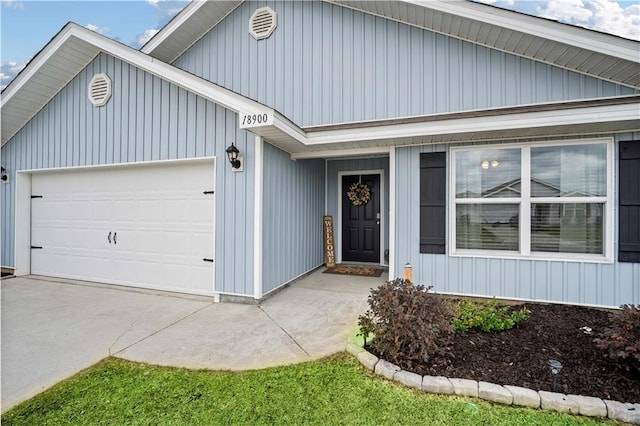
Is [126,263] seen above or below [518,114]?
below

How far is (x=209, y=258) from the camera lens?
5039mm

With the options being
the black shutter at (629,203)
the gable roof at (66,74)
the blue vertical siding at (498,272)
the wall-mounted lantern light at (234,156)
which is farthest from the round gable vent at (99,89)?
the black shutter at (629,203)

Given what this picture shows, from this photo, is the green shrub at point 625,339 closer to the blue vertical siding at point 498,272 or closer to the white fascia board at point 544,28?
the blue vertical siding at point 498,272

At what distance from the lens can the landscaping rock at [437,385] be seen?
2.43m

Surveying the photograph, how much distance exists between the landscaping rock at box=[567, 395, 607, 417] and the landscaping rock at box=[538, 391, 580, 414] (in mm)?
31

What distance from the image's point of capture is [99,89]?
568 centimetres

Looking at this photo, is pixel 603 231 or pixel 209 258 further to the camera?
pixel 209 258

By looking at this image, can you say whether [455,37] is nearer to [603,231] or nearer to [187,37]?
[603,231]

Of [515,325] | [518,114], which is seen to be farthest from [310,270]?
[518,114]

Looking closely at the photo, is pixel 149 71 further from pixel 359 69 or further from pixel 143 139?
pixel 359 69

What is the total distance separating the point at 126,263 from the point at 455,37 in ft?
22.0

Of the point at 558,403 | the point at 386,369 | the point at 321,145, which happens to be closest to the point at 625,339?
the point at 558,403

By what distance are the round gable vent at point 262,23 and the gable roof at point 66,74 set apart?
1884mm

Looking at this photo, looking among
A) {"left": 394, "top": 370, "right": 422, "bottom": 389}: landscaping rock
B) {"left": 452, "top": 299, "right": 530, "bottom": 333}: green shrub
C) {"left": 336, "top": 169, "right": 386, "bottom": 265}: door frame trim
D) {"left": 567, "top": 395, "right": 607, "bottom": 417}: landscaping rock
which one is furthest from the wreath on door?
{"left": 567, "top": 395, "right": 607, "bottom": 417}: landscaping rock
